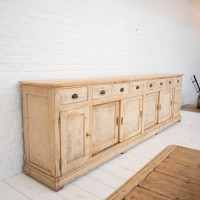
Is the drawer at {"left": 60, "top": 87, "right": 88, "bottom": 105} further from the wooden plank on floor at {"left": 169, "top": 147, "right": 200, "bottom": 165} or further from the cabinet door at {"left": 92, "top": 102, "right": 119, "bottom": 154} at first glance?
the wooden plank on floor at {"left": 169, "top": 147, "right": 200, "bottom": 165}

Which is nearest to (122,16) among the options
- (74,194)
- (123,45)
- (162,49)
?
(123,45)

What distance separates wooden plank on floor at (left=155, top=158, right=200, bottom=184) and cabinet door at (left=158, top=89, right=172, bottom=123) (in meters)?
1.80

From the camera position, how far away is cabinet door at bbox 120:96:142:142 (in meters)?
3.02

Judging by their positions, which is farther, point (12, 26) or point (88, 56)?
point (88, 56)

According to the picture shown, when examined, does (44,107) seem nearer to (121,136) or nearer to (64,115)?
(64,115)

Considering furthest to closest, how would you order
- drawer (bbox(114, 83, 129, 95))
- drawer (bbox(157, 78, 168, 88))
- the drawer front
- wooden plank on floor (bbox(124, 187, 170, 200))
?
the drawer front, drawer (bbox(157, 78, 168, 88)), drawer (bbox(114, 83, 129, 95)), wooden plank on floor (bbox(124, 187, 170, 200))

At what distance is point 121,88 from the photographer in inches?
114

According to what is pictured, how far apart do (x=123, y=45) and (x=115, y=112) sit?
1.57m

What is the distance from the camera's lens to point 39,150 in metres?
2.32

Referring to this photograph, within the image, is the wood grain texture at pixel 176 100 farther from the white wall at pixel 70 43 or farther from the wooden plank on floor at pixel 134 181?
the wooden plank on floor at pixel 134 181

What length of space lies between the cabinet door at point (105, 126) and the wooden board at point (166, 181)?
729 mm

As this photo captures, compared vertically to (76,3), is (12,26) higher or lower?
lower

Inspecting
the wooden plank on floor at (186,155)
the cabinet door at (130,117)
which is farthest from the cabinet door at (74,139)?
the wooden plank on floor at (186,155)

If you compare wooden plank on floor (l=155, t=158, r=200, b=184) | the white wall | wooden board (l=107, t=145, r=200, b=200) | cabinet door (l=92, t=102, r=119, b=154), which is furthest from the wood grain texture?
wooden plank on floor (l=155, t=158, r=200, b=184)
